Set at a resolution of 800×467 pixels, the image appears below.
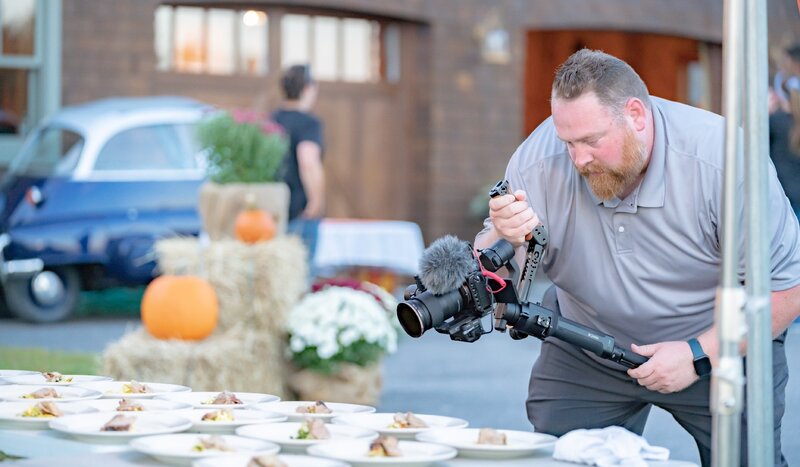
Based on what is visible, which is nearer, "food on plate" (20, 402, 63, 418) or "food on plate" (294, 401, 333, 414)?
"food on plate" (20, 402, 63, 418)

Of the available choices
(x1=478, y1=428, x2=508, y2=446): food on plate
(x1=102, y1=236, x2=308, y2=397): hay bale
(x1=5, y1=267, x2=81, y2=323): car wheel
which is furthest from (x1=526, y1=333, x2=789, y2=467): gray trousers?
(x1=5, y1=267, x2=81, y2=323): car wheel

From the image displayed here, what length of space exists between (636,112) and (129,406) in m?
1.39

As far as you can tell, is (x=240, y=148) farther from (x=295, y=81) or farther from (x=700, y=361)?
(x=700, y=361)

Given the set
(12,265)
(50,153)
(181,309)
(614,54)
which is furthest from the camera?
(614,54)

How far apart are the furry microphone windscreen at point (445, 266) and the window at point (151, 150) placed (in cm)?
883

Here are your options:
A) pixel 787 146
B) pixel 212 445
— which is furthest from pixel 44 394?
pixel 787 146

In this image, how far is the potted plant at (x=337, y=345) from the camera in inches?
265

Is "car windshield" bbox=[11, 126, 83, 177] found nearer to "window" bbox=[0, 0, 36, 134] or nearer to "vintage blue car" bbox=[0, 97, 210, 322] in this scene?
"vintage blue car" bbox=[0, 97, 210, 322]

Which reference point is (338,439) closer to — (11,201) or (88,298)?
(11,201)

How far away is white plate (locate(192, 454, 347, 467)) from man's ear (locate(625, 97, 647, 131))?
1.27m

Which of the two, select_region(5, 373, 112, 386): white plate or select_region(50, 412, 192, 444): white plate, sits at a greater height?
select_region(50, 412, 192, 444): white plate

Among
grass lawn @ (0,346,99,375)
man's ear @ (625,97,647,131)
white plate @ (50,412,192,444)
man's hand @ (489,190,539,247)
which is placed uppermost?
man's ear @ (625,97,647,131)

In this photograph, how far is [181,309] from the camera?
21.6 ft

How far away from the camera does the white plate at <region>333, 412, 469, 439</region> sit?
8.99ft
